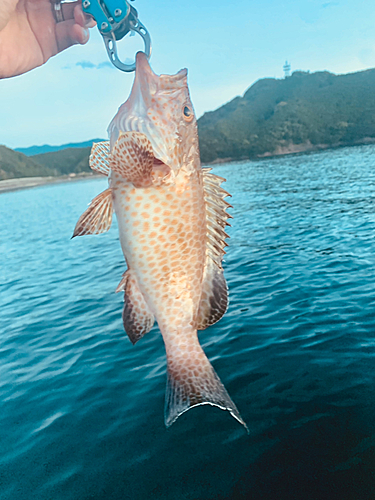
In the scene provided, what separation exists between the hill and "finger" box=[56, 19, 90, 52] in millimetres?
123678

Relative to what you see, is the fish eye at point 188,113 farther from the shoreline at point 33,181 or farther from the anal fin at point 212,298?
the shoreline at point 33,181

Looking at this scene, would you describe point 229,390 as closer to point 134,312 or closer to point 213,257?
point 213,257

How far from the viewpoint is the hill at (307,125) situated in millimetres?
123250

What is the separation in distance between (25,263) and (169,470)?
64.7ft

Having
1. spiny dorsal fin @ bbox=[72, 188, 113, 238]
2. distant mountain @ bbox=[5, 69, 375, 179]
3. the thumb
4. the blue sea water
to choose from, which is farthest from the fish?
distant mountain @ bbox=[5, 69, 375, 179]

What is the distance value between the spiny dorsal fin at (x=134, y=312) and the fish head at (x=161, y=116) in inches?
39.4

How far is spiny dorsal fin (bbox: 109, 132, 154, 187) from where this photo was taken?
2.77m

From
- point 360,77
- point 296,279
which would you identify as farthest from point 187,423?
point 360,77

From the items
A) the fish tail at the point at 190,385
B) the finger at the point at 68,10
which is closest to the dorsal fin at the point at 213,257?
the fish tail at the point at 190,385

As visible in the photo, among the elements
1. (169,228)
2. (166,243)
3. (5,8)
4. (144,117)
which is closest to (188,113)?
(144,117)

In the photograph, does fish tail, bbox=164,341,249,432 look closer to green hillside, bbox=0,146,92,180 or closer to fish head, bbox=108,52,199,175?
fish head, bbox=108,52,199,175

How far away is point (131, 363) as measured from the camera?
914cm

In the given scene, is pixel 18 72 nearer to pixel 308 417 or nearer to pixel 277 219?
pixel 308 417

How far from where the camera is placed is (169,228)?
3141 millimetres
